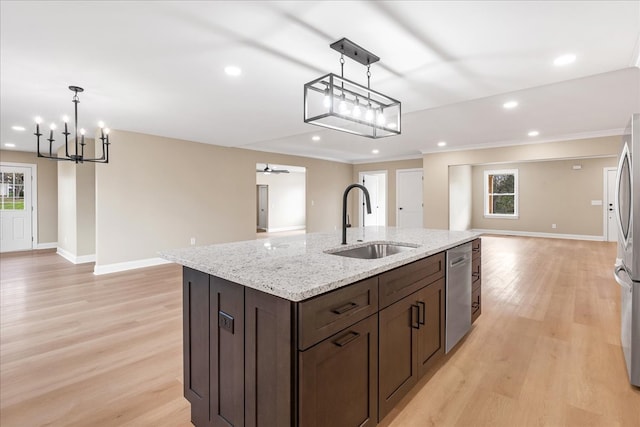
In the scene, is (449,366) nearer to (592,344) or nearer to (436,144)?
(592,344)

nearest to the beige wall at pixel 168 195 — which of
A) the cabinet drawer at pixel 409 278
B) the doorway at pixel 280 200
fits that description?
the doorway at pixel 280 200

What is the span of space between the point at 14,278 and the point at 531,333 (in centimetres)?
686

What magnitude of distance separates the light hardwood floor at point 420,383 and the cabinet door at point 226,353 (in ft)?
1.48

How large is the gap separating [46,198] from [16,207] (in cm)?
57

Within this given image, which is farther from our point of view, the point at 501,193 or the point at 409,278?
the point at 501,193

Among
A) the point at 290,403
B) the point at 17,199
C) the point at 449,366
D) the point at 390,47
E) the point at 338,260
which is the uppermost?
the point at 390,47

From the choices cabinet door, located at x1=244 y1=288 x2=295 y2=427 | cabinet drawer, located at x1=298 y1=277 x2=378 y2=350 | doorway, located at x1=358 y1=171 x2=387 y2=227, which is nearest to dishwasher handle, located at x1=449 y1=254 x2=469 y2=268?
cabinet drawer, located at x1=298 y1=277 x2=378 y2=350

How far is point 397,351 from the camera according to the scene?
1683 mm

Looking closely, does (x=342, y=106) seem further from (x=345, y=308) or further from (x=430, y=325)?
(x=430, y=325)

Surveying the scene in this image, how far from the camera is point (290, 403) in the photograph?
1146 millimetres

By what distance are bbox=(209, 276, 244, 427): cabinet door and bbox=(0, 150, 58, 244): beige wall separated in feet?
28.3

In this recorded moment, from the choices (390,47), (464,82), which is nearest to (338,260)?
(390,47)

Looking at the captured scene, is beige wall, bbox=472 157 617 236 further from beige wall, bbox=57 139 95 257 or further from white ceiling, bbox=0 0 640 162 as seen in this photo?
beige wall, bbox=57 139 95 257

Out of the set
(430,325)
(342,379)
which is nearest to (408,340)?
(430,325)
